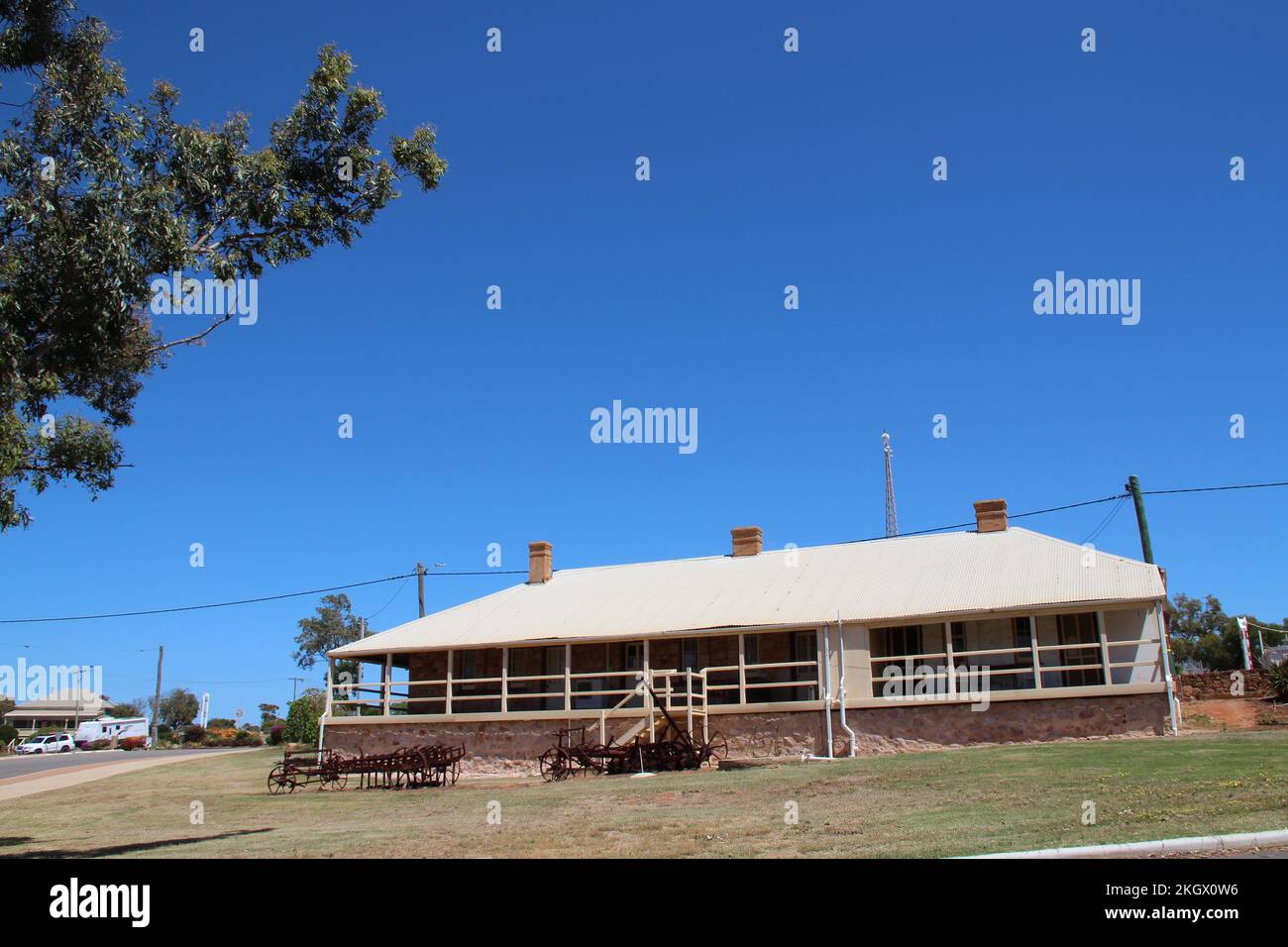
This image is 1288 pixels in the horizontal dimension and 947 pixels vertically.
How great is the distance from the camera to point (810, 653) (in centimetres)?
2567

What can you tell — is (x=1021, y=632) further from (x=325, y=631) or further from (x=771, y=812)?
(x=325, y=631)

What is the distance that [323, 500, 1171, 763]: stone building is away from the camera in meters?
22.4

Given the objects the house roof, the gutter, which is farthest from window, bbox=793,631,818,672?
the house roof

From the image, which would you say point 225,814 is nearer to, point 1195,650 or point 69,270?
point 69,270

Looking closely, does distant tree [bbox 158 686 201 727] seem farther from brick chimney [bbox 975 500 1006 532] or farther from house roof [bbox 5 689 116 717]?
brick chimney [bbox 975 500 1006 532]

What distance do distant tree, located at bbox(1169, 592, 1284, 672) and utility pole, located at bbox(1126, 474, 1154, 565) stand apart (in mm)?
29888

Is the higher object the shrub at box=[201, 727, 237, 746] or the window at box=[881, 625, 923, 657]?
the window at box=[881, 625, 923, 657]

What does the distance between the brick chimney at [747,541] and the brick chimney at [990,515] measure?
21.1ft

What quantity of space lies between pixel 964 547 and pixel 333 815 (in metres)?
17.8

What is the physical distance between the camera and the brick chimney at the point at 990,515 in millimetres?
29266

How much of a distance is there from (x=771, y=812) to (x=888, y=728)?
434 inches

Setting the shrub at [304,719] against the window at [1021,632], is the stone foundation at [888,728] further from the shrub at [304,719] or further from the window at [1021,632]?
the shrub at [304,719]

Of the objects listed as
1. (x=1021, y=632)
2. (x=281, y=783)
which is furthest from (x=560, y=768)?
(x=1021, y=632)

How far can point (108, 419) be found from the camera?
48.0ft
